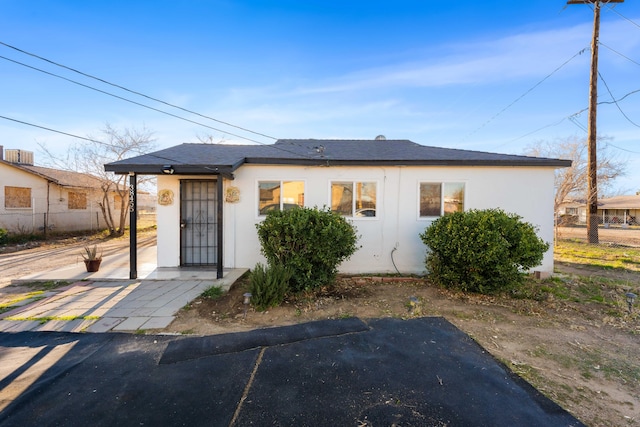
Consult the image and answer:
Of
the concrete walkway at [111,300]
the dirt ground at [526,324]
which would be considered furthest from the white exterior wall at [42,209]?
the concrete walkway at [111,300]

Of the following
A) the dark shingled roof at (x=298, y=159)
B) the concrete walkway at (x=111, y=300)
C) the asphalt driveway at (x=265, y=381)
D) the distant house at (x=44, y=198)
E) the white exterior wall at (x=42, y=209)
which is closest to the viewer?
the asphalt driveway at (x=265, y=381)

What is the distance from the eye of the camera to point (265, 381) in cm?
263

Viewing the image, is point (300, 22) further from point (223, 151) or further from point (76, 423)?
point (76, 423)

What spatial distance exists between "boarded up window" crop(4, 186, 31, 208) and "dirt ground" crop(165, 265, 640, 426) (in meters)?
15.0

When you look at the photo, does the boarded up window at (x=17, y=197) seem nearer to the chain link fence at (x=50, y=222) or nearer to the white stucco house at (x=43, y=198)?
the white stucco house at (x=43, y=198)

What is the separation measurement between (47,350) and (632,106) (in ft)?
61.2

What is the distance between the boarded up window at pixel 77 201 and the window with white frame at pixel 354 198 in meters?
17.5

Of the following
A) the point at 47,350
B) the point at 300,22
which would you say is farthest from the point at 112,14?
the point at 47,350

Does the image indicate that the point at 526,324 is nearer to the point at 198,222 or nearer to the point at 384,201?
the point at 384,201

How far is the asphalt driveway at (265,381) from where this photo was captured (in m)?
2.16

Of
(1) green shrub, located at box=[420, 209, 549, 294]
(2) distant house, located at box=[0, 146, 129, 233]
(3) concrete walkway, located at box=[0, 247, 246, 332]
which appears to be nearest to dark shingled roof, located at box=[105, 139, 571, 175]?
(1) green shrub, located at box=[420, 209, 549, 294]

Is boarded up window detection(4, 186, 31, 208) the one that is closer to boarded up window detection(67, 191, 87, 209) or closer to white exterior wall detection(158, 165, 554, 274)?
boarded up window detection(67, 191, 87, 209)

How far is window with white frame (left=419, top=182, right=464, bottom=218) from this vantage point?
673cm

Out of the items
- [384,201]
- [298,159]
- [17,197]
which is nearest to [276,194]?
[298,159]
